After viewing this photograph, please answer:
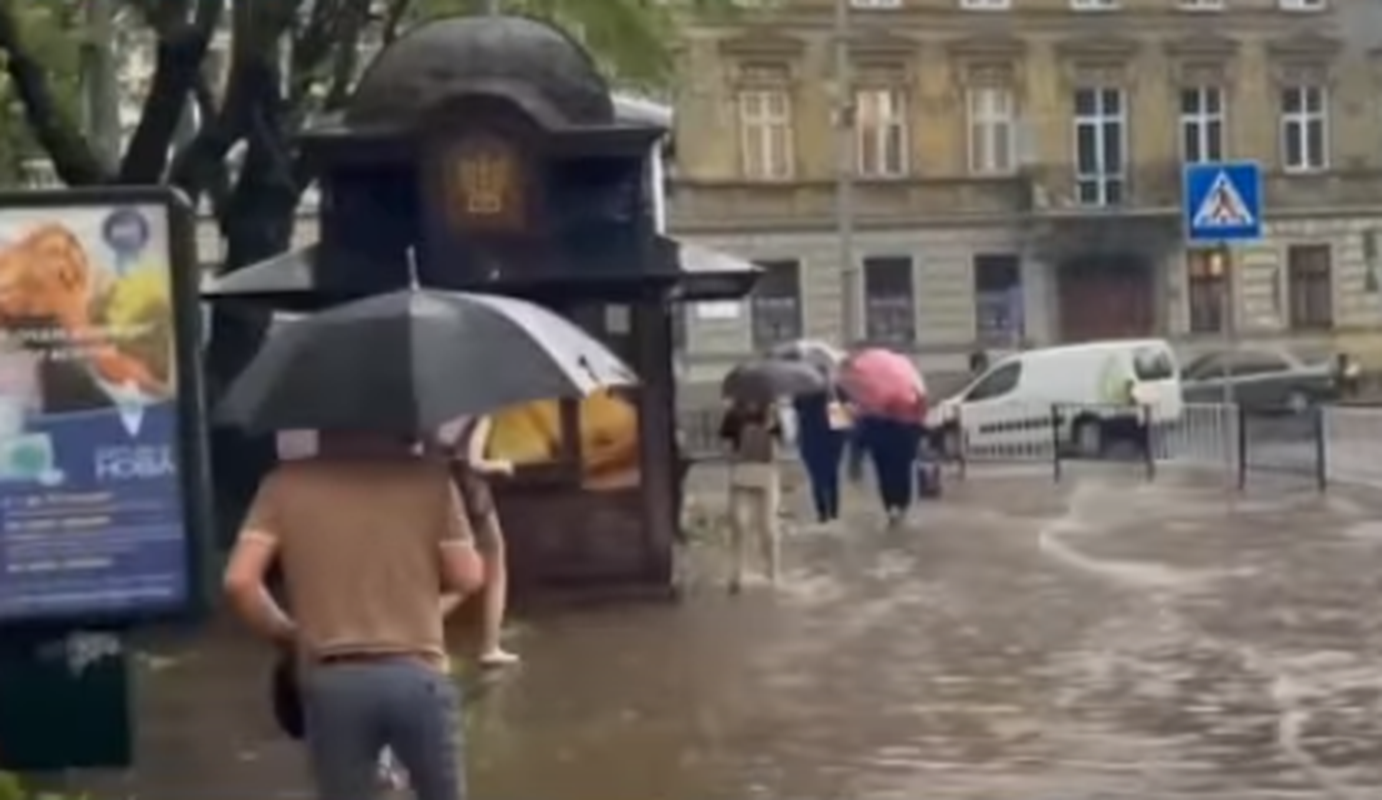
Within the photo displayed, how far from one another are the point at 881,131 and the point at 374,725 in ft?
216

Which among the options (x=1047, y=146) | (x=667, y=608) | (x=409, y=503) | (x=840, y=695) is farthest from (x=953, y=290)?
(x=409, y=503)

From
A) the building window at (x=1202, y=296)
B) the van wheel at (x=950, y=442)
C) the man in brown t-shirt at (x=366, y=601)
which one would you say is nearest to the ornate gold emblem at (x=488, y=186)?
the man in brown t-shirt at (x=366, y=601)

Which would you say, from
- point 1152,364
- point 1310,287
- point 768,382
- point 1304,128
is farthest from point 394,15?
point 1304,128

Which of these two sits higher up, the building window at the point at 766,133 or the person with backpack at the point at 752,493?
the building window at the point at 766,133

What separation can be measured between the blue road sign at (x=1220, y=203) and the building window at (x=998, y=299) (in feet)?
149

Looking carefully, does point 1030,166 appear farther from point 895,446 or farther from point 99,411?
point 99,411

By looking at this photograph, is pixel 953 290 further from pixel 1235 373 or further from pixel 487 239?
pixel 487 239

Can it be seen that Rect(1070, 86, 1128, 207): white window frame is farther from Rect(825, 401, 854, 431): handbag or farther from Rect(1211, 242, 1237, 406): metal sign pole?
Rect(825, 401, 854, 431): handbag

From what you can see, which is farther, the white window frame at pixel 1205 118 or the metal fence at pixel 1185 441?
the white window frame at pixel 1205 118

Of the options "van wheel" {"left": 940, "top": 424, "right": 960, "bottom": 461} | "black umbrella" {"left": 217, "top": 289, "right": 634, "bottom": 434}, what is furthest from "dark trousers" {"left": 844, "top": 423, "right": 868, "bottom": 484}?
"black umbrella" {"left": 217, "top": 289, "right": 634, "bottom": 434}

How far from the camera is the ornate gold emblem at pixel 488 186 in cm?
2123

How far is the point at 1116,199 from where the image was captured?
75.2 meters

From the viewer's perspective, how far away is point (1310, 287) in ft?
251

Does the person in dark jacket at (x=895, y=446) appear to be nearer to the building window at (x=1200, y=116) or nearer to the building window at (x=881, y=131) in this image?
the building window at (x=881, y=131)
